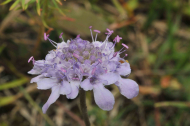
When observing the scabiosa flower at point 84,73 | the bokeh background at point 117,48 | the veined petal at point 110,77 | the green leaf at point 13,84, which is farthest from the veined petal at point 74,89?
the green leaf at point 13,84

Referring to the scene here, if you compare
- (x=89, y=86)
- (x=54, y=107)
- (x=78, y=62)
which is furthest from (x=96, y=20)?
(x=89, y=86)

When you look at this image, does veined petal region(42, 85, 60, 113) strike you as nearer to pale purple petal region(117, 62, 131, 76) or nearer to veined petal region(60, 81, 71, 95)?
veined petal region(60, 81, 71, 95)

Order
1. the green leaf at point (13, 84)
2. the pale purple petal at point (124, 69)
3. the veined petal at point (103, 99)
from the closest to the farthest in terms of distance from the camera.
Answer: the veined petal at point (103, 99), the pale purple petal at point (124, 69), the green leaf at point (13, 84)

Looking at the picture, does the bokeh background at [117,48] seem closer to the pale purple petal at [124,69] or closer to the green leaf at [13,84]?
the green leaf at [13,84]

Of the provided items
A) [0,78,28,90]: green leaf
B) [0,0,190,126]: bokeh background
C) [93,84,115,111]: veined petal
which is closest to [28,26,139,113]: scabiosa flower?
[93,84,115,111]: veined petal

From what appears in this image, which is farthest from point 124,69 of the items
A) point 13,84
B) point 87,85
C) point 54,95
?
point 13,84

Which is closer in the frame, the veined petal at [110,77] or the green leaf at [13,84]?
the veined petal at [110,77]
